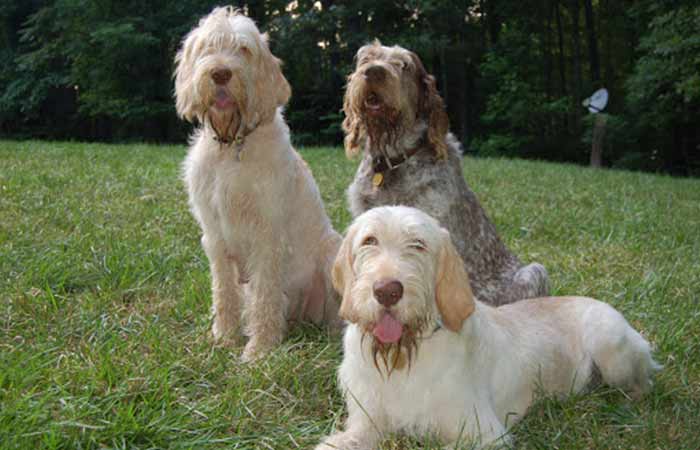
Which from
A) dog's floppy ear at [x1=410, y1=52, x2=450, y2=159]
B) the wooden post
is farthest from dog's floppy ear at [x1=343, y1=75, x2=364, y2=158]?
the wooden post

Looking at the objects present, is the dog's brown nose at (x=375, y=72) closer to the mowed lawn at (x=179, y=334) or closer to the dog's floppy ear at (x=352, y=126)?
the dog's floppy ear at (x=352, y=126)

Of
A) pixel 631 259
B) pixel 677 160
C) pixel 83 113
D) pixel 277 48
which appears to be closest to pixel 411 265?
pixel 631 259

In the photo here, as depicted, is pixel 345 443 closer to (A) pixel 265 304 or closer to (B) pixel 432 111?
(A) pixel 265 304

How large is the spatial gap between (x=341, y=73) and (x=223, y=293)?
65.8 ft

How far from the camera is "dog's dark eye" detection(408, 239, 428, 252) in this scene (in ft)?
9.41

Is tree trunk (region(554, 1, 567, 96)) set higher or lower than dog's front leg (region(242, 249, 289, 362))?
higher

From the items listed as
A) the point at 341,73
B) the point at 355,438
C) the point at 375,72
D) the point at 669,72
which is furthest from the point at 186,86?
the point at 341,73

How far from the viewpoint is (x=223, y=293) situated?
4.32 meters

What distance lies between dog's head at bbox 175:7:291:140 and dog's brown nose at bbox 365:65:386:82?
2.12ft

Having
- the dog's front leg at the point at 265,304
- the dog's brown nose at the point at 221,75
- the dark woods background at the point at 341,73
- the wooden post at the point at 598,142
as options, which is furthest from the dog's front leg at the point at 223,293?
the dark woods background at the point at 341,73

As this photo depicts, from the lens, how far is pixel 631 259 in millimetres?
6684

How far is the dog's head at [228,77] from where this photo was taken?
12.9 ft

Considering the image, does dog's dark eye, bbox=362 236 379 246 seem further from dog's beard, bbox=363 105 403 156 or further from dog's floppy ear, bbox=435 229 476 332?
dog's beard, bbox=363 105 403 156

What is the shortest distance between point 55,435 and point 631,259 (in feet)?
18.7
